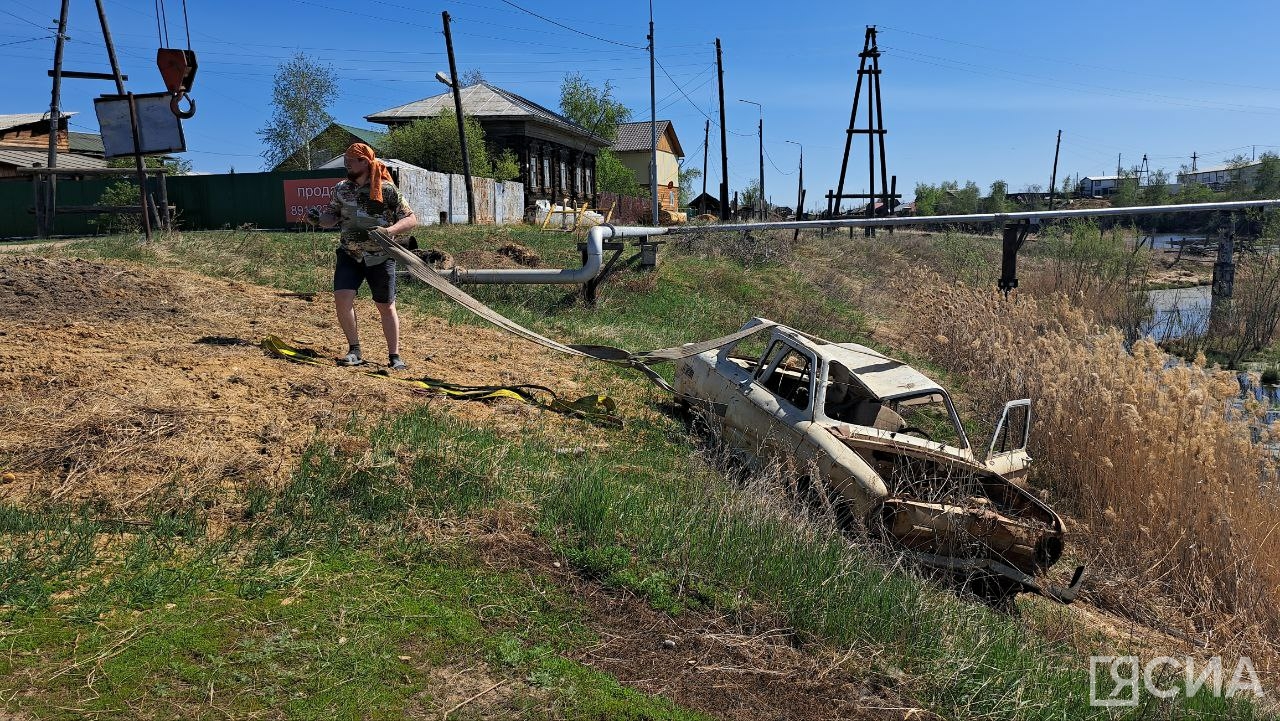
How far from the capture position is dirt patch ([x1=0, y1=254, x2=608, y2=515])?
4.59 m

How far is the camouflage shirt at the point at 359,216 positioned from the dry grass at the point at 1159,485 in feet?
20.6

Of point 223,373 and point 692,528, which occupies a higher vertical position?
point 223,373

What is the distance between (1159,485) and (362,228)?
688cm

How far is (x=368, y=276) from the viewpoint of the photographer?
23.3ft

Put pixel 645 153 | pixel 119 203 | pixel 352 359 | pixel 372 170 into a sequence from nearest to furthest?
1. pixel 372 170
2. pixel 352 359
3. pixel 119 203
4. pixel 645 153

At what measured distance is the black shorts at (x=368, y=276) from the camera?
23.0ft

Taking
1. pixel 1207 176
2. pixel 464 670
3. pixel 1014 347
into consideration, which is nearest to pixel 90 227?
pixel 1014 347

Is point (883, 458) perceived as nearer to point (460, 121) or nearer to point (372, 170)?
point (372, 170)

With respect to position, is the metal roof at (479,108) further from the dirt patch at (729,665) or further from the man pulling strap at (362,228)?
the dirt patch at (729,665)

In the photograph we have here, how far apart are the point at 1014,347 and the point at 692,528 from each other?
7.79 metres

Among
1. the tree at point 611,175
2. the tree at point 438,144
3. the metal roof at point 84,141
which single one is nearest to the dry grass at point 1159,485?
the tree at point 438,144

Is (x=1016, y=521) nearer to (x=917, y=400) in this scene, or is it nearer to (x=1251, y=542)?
(x=917, y=400)

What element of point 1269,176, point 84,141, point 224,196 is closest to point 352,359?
point 224,196

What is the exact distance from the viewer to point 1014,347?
1107 cm
